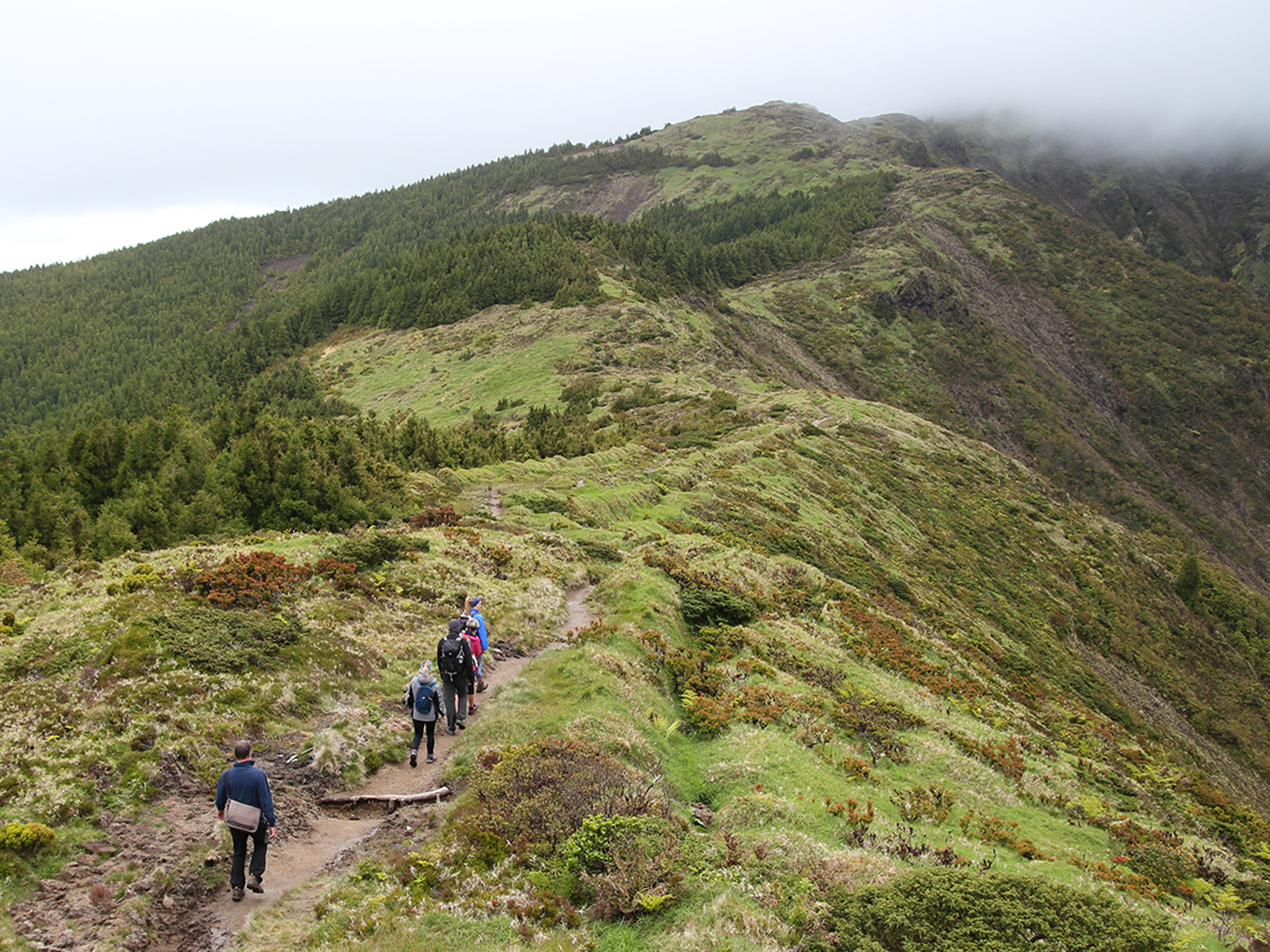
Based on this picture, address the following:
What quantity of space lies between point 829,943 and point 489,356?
87419mm

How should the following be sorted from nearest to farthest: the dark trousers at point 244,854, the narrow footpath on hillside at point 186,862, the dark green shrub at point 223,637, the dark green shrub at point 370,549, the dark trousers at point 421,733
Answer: the narrow footpath on hillside at point 186,862 → the dark trousers at point 244,854 → the dark trousers at point 421,733 → the dark green shrub at point 223,637 → the dark green shrub at point 370,549

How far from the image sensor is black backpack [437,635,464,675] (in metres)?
14.2

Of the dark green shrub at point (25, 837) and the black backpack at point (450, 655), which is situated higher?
the dark green shrub at point (25, 837)

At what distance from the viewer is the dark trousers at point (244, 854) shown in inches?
370

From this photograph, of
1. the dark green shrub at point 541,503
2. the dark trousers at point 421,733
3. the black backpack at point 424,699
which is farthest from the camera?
the dark green shrub at point 541,503

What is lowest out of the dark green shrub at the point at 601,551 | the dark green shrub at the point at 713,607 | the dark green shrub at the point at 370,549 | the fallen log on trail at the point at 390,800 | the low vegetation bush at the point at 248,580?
the dark green shrub at the point at 713,607

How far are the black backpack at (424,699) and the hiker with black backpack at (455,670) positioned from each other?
1057 mm

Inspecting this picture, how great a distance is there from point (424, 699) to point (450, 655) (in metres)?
1.29

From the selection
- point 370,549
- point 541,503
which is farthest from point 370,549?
point 541,503

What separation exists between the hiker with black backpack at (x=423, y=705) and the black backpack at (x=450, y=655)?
0.74m

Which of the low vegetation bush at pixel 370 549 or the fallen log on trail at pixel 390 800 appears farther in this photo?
the low vegetation bush at pixel 370 549

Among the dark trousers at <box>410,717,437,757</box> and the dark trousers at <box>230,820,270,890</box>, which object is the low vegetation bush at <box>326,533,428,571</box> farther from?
the dark trousers at <box>230,820,270,890</box>

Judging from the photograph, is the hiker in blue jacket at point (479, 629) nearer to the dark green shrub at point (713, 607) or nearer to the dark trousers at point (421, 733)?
the dark trousers at point (421, 733)

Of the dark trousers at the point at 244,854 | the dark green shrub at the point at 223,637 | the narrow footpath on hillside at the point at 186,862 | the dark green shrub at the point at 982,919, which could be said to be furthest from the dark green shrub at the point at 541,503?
the dark green shrub at the point at 982,919
